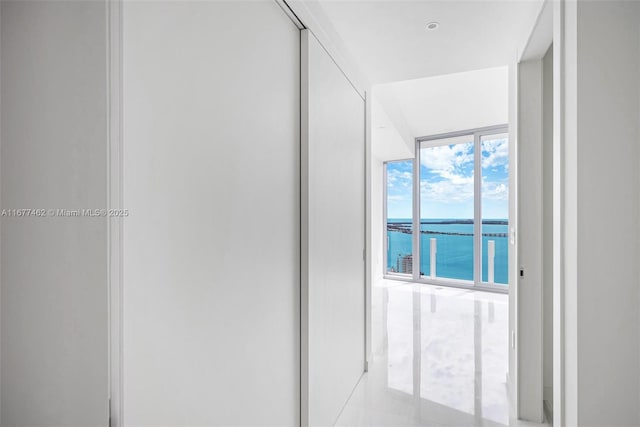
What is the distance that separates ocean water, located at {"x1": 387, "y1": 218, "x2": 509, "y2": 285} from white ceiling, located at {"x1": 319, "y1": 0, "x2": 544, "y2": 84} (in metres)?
4.32

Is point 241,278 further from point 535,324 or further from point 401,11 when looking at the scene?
point 535,324

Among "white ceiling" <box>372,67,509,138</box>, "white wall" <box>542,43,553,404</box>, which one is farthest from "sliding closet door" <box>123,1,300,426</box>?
"white ceiling" <box>372,67,509,138</box>

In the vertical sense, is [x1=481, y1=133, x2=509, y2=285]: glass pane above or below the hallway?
above

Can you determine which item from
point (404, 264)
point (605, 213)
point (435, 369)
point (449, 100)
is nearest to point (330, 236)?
point (605, 213)

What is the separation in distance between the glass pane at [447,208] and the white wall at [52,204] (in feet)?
21.6

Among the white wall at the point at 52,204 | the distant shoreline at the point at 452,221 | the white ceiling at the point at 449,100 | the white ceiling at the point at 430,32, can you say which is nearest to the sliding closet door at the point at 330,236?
the white ceiling at the point at 430,32

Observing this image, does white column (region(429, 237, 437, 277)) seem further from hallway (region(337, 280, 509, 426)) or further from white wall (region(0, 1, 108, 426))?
white wall (region(0, 1, 108, 426))

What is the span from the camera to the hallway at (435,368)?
2.27m

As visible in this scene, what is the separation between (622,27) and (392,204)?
650 cm

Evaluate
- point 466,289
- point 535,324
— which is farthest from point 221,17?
point 466,289

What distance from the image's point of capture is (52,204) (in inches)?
28.4

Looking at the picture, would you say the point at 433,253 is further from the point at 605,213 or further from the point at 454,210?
the point at 605,213

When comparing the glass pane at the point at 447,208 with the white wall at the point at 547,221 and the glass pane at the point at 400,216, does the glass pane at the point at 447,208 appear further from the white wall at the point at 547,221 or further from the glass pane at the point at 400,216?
the white wall at the point at 547,221

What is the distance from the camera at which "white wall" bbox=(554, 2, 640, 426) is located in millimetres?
1114
